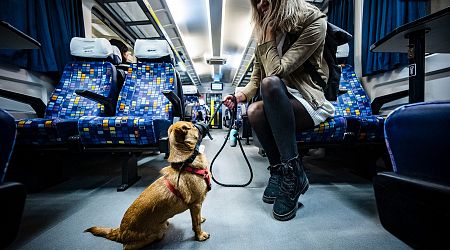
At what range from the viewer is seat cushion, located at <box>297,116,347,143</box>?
3.97 ft

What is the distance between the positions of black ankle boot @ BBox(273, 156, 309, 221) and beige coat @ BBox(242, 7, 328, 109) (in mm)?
363

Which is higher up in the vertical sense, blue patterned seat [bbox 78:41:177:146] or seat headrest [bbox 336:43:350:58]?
seat headrest [bbox 336:43:350:58]

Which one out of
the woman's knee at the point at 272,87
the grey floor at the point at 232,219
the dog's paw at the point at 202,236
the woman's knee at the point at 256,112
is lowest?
the grey floor at the point at 232,219

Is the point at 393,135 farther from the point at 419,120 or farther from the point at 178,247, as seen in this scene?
the point at 178,247

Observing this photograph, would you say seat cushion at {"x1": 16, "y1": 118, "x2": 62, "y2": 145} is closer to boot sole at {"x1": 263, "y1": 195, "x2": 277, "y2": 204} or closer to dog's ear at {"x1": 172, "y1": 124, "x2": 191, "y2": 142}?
dog's ear at {"x1": 172, "y1": 124, "x2": 191, "y2": 142}

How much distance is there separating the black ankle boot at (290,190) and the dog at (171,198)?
0.38 m

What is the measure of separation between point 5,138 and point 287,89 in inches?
42.0

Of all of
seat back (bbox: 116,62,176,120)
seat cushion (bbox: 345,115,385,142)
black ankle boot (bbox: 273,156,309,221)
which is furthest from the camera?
seat back (bbox: 116,62,176,120)

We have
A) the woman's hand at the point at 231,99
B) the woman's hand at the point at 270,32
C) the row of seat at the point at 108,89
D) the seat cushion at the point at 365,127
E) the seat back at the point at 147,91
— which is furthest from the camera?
the seat back at the point at 147,91

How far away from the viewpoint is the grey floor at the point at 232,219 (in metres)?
0.73

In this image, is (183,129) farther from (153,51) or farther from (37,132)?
(153,51)

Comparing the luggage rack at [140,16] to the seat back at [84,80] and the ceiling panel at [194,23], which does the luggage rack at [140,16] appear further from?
the seat back at [84,80]

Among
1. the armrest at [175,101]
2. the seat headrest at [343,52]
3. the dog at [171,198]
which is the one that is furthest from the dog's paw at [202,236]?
the seat headrest at [343,52]

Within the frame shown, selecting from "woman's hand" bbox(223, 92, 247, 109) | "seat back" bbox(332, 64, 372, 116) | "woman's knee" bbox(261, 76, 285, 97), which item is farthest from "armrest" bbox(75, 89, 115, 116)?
"seat back" bbox(332, 64, 372, 116)
